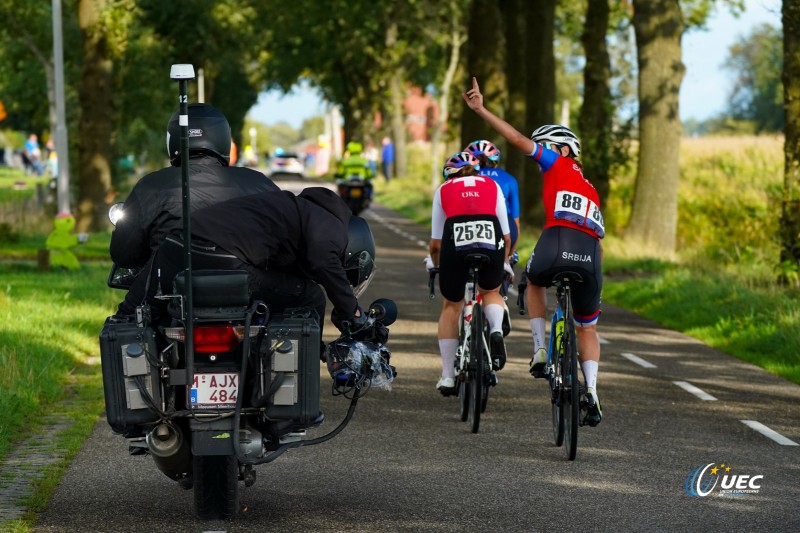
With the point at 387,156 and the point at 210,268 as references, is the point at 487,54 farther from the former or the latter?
the point at 387,156

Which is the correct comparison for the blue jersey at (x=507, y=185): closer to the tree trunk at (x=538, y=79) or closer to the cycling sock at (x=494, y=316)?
Answer: the cycling sock at (x=494, y=316)

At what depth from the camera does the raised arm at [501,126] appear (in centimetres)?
934

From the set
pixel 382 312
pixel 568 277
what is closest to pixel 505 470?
pixel 568 277

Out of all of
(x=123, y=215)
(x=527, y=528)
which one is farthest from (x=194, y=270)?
(x=527, y=528)

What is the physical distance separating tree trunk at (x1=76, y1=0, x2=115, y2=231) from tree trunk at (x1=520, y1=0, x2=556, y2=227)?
8.68m

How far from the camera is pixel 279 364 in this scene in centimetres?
664

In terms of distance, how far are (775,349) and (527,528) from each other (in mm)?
8278

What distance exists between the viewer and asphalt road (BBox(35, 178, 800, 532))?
7254mm

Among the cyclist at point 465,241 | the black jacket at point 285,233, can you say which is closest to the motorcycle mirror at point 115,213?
the black jacket at point 285,233

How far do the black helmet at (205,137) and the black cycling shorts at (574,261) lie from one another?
268cm

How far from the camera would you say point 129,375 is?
661cm

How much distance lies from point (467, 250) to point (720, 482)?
9.11 feet

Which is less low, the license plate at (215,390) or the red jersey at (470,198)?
the red jersey at (470,198)

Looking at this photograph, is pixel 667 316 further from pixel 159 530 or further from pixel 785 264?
pixel 159 530
